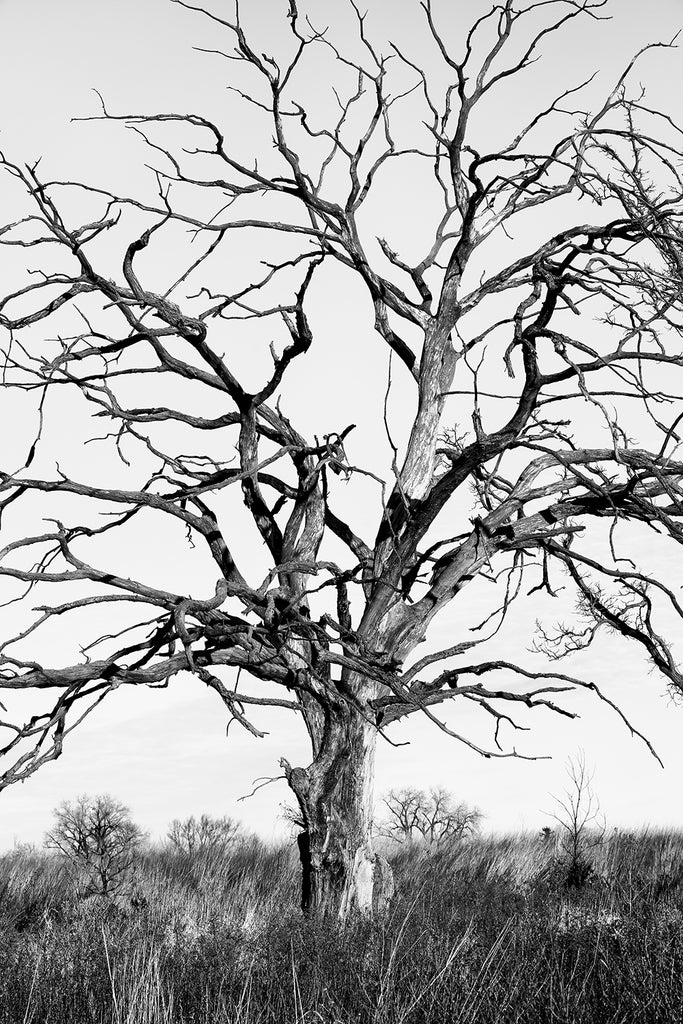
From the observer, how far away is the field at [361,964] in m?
6.01

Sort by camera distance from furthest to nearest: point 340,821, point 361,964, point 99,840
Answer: point 99,840 → point 340,821 → point 361,964

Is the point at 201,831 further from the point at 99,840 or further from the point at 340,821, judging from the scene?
the point at 340,821

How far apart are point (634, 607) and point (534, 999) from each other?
480 cm

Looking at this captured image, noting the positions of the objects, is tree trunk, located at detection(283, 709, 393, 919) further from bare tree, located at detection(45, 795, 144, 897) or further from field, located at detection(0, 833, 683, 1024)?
bare tree, located at detection(45, 795, 144, 897)

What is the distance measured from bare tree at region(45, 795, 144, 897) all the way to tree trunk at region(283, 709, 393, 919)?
22.7 ft

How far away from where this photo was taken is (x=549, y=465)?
9297mm

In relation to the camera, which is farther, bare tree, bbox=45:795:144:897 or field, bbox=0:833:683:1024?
bare tree, bbox=45:795:144:897

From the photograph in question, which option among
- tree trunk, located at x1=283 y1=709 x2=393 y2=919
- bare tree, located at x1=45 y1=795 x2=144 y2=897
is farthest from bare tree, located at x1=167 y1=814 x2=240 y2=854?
tree trunk, located at x1=283 y1=709 x2=393 y2=919

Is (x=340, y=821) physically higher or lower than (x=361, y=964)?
higher

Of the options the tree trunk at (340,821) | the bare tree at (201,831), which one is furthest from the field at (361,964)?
the bare tree at (201,831)

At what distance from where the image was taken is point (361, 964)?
6.72 metres

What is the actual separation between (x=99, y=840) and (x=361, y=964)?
33.3 feet

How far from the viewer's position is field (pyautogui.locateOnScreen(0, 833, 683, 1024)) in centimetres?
601

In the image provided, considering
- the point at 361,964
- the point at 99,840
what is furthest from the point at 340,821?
the point at 99,840
